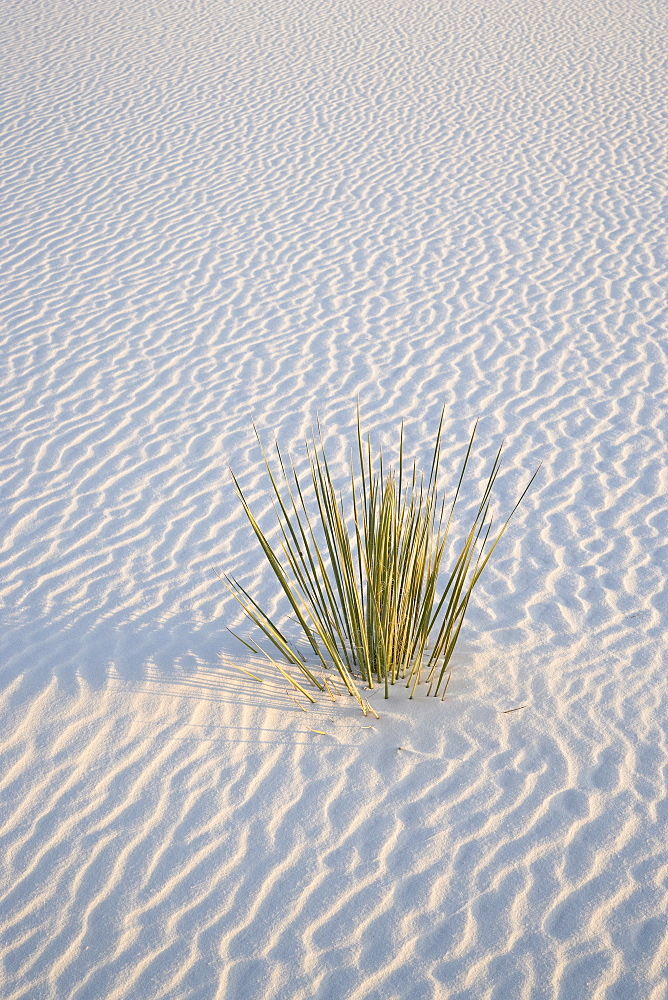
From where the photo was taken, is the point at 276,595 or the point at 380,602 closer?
the point at 380,602

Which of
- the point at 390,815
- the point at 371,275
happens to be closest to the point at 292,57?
the point at 371,275

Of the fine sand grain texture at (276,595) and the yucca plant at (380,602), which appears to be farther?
the yucca plant at (380,602)

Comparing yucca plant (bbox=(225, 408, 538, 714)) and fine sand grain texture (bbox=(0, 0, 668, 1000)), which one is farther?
yucca plant (bbox=(225, 408, 538, 714))

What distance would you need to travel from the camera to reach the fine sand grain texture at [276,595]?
266cm

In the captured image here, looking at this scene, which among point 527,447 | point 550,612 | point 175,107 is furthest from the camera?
point 175,107

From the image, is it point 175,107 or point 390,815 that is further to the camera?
point 175,107

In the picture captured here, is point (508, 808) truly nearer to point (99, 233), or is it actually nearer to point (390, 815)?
point (390, 815)

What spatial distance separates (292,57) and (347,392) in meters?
13.5

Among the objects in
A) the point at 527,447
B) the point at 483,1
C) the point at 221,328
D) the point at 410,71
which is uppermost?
the point at 483,1

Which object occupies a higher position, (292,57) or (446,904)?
(292,57)

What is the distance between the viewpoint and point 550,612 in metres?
3.98

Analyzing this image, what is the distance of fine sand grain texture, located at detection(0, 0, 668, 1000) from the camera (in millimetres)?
2660

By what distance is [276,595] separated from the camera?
4.19 metres

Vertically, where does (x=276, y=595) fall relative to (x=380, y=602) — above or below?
below
